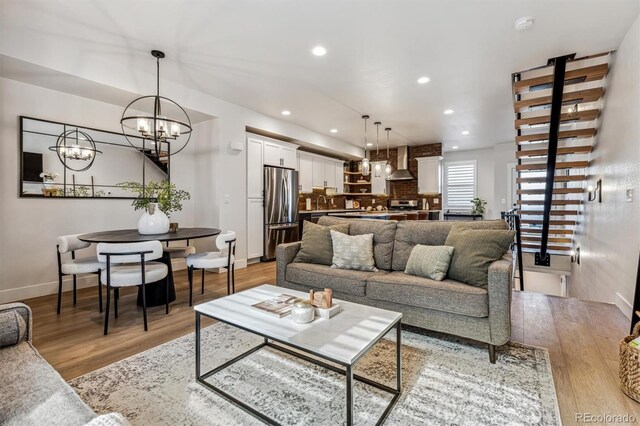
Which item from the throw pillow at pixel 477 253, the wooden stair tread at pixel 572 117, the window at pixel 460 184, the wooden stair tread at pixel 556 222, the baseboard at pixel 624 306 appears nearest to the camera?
the throw pillow at pixel 477 253

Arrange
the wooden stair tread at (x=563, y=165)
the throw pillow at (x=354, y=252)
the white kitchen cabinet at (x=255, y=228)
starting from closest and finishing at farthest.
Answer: the throw pillow at (x=354, y=252) → the wooden stair tread at (x=563, y=165) → the white kitchen cabinet at (x=255, y=228)

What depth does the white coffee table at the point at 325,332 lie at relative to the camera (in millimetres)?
1331

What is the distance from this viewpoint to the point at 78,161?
12.5 ft

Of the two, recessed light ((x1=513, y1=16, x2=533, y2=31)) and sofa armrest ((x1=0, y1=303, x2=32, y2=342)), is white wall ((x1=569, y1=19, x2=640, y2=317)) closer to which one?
recessed light ((x1=513, y1=16, x2=533, y2=31))

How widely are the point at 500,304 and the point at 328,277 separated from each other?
1333mm

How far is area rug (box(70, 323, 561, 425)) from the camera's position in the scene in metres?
1.53

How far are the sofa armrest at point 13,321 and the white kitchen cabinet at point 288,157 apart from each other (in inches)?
193

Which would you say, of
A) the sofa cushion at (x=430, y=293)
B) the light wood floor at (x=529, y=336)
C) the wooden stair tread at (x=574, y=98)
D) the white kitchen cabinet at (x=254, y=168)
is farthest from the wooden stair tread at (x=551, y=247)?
the white kitchen cabinet at (x=254, y=168)

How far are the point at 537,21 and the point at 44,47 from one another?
4.66m

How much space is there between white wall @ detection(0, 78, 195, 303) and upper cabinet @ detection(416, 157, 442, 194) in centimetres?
697

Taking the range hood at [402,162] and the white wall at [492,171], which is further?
the range hood at [402,162]

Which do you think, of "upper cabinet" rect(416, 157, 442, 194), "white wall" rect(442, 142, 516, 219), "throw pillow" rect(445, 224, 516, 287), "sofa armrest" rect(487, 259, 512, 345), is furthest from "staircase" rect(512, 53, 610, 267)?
"upper cabinet" rect(416, 157, 442, 194)

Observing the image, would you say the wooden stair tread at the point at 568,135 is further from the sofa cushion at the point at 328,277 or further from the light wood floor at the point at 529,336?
the sofa cushion at the point at 328,277

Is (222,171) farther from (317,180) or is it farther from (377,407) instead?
(377,407)
